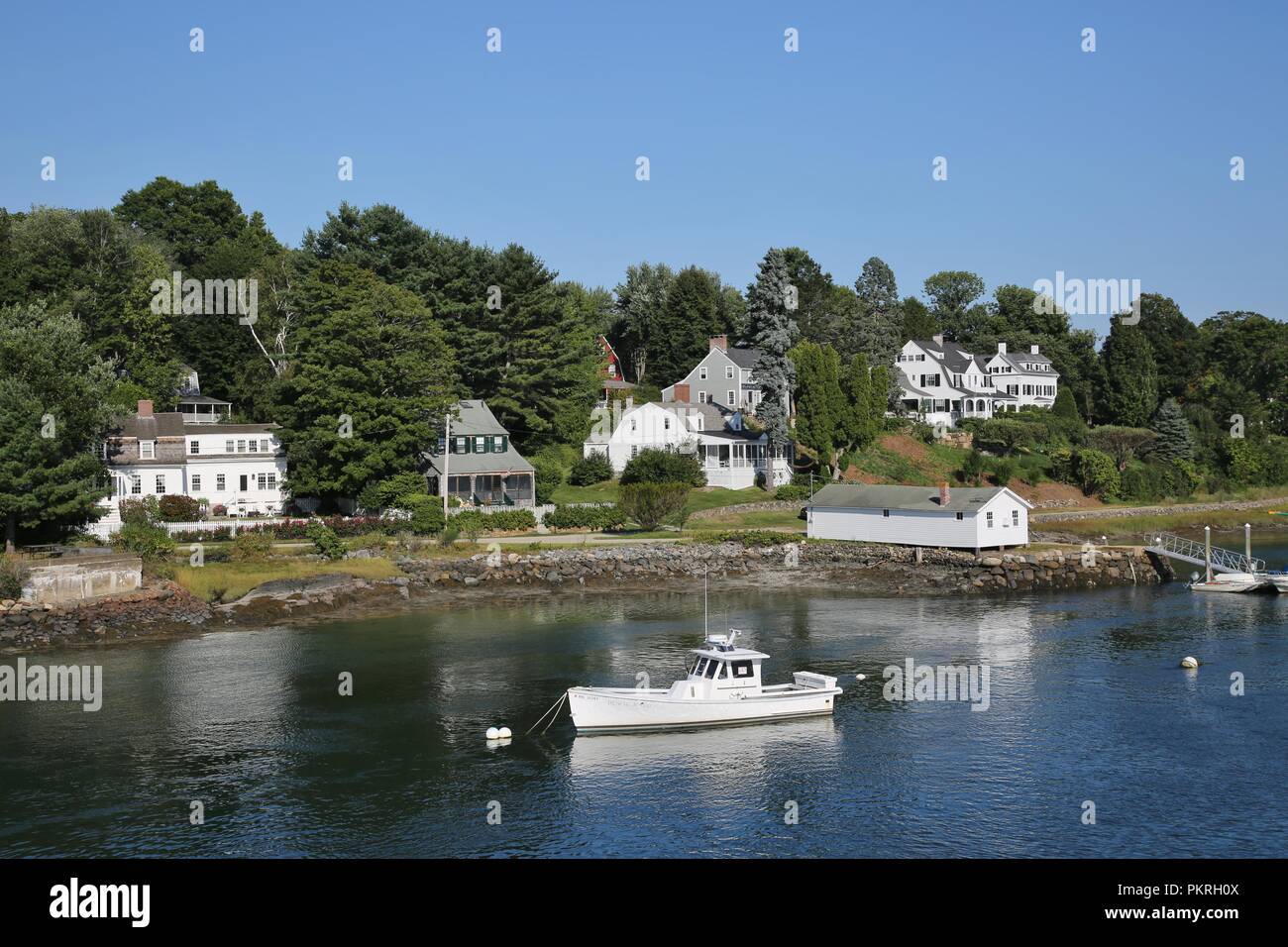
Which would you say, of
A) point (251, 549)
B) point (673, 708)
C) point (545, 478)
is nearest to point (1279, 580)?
point (673, 708)

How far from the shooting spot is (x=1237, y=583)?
62000 millimetres

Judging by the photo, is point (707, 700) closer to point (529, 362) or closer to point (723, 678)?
point (723, 678)

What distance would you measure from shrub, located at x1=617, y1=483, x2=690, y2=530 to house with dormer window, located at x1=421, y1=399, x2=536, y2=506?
8486 millimetres

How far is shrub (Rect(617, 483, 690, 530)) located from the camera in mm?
74688

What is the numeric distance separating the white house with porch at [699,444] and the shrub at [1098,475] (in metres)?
26.8

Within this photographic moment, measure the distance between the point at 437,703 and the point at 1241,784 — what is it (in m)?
25.3

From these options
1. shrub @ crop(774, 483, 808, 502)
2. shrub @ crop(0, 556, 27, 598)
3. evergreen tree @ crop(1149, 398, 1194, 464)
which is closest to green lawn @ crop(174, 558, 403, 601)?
shrub @ crop(0, 556, 27, 598)

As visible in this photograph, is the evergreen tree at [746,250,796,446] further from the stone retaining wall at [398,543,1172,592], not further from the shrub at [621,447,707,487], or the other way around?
the stone retaining wall at [398,543,1172,592]

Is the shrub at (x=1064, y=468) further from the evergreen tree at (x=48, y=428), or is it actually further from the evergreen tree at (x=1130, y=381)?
the evergreen tree at (x=48, y=428)

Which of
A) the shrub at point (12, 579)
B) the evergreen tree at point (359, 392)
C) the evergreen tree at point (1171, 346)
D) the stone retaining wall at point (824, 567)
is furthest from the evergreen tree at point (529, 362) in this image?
the evergreen tree at point (1171, 346)

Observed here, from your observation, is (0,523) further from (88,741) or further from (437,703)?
(437,703)

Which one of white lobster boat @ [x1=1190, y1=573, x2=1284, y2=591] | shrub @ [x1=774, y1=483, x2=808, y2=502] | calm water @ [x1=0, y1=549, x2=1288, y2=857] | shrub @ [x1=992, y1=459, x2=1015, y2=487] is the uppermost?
shrub @ [x1=992, y1=459, x2=1015, y2=487]

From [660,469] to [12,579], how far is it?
46.2m

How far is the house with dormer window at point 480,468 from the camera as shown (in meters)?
78.9
